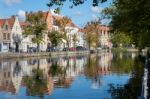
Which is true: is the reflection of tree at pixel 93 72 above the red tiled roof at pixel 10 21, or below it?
below

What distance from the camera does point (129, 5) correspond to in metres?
37.6

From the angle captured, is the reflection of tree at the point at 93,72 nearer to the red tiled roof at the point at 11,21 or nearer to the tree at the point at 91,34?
the red tiled roof at the point at 11,21

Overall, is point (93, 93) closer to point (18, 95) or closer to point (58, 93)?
point (58, 93)

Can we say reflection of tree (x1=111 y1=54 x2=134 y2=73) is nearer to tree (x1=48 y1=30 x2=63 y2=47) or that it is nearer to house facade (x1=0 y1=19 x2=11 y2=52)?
tree (x1=48 y1=30 x2=63 y2=47)

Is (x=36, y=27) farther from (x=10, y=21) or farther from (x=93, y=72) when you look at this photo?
(x=93, y=72)

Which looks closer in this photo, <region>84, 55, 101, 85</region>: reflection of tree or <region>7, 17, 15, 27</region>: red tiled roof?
<region>84, 55, 101, 85</region>: reflection of tree

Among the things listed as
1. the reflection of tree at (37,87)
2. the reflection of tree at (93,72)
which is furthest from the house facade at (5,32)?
the reflection of tree at (37,87)

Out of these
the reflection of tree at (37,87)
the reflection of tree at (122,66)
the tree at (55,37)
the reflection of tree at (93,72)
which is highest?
the tree at (55,37)

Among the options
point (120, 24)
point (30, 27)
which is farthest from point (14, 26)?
point (120, 24)

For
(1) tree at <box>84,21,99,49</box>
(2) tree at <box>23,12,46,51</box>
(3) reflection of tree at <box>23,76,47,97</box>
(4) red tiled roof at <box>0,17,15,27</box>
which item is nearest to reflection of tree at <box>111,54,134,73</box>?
(3) reflection of tree at <box>23,76,47,97</box>

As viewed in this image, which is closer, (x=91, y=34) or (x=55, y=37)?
(x=55, y=37)

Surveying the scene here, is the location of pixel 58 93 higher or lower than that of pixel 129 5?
lower

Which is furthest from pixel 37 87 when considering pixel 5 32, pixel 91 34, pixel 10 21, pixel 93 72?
pixel 91 34

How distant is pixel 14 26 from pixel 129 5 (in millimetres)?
91005
